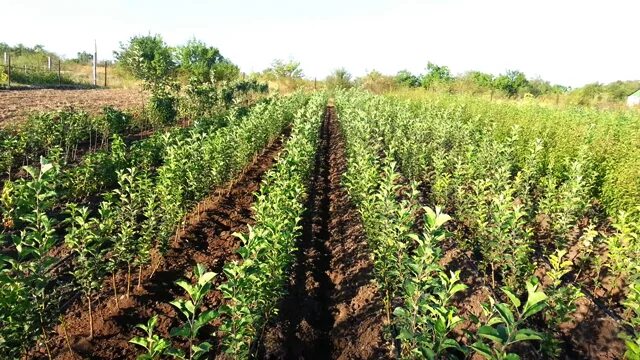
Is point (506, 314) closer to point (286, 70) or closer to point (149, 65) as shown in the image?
point (149, 65)

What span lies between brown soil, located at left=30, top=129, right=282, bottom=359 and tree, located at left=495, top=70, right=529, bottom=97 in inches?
1768

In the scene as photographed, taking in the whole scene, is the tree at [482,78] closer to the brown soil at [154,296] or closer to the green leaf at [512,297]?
the brown soil at [154,296]

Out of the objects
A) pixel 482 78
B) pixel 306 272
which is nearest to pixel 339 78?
pixel 482 78

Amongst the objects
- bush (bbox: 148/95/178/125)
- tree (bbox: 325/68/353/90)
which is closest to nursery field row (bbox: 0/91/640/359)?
bush (bbox: 148/95/178/125)

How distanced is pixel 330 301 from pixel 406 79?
46.4 m

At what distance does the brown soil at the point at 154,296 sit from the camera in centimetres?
438

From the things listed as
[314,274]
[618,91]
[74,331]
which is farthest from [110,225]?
[618,91]

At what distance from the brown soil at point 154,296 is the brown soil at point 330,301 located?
3.54ft

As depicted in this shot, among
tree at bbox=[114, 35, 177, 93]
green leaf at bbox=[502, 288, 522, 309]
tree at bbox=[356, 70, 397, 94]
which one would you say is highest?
tree at bbox=[356, 70, 397, 94]

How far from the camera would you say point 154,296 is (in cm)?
537

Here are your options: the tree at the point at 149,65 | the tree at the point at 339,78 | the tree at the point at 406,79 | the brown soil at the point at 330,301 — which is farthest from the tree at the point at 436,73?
the brown soil at the point at 330,301

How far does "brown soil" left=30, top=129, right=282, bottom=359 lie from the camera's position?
14.4 feet

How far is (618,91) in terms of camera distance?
157ft

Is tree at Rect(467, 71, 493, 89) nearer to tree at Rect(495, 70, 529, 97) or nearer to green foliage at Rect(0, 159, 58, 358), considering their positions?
tree at Rect(495, 70, 529, 97)
